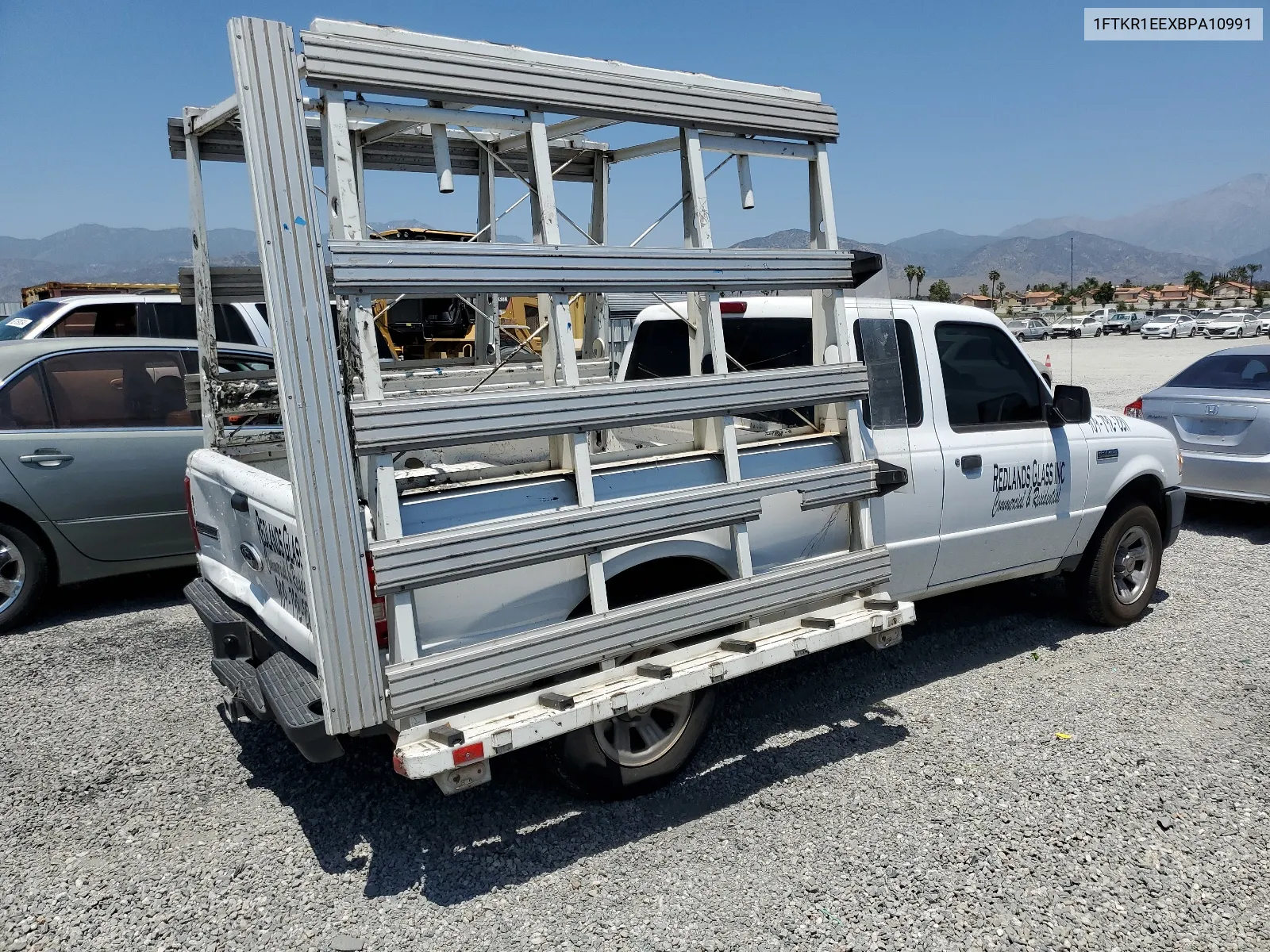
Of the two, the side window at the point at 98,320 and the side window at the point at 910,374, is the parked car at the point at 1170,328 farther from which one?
the side window at the point at 910,374

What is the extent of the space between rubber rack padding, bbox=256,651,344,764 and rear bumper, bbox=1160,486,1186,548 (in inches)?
207

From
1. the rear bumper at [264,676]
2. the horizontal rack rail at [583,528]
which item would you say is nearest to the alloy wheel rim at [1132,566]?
the horizontal rack rail at [583,528]

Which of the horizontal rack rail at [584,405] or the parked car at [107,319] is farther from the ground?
the parked car at [107,319]

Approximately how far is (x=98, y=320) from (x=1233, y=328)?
52.3 metres

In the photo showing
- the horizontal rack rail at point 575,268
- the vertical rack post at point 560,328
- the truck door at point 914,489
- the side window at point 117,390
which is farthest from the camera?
the side window at point 117,390

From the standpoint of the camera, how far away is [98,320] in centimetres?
930

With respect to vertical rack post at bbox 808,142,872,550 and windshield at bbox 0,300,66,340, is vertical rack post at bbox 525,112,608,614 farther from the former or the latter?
windshield at bbox 0,300,66,340

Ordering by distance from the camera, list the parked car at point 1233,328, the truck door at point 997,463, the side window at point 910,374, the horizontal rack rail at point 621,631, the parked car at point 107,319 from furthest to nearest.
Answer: the parked car at point 1233,328 < the parked car at point 107,319 < the truck door at point 997,463 < the side window at point 910,374 < the horizontal rack rail at point 621,631

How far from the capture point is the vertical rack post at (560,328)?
3.31 meters

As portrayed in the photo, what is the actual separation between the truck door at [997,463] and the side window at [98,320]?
25.7ft

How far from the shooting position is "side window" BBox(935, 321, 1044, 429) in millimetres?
4871

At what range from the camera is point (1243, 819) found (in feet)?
12.3

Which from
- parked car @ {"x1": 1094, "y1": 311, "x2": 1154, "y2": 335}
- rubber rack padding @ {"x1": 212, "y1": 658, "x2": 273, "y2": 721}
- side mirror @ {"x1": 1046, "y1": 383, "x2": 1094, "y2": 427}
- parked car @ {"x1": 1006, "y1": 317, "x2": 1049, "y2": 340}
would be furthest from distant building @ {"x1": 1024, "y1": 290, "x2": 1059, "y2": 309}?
rubber rack padding @ {"x1": 212, "y1": 658, "x2": 273, "y2": 721}

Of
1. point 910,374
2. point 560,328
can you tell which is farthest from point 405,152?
point 910,374
